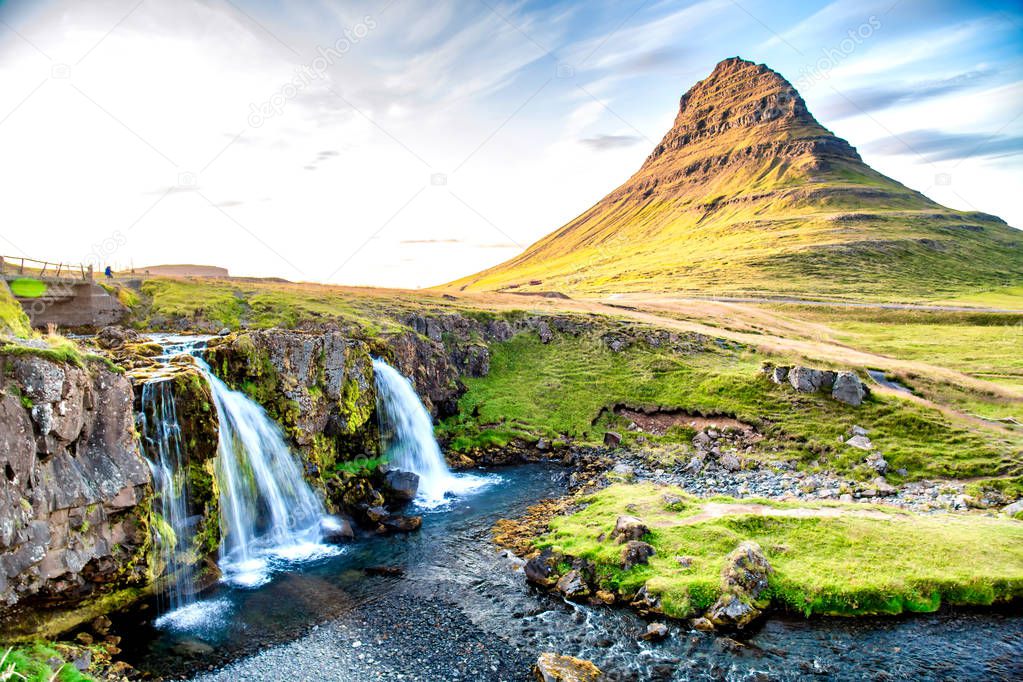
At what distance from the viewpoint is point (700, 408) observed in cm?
4881

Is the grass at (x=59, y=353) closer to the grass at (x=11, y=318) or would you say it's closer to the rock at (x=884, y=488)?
the grass at (x=11, y=318)

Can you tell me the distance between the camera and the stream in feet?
62.7

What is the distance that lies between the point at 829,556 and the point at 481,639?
51.8 feet

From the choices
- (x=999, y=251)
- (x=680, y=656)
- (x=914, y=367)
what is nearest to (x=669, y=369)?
(x=914, y=367)

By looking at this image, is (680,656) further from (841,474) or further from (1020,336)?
(1020,336)

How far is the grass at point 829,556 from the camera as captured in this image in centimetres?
2273

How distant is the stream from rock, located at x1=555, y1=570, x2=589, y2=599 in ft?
1.91

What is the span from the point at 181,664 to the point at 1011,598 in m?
31.5

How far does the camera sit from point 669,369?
56.6 metres

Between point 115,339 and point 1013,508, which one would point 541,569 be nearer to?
point 1013,508

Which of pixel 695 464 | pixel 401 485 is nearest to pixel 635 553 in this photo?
pixel 401 485

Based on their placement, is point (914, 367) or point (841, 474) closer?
point (841, 474)

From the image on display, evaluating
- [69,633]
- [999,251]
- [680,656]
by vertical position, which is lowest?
[680,656]

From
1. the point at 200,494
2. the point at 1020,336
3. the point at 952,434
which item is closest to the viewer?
the point at 200,494
